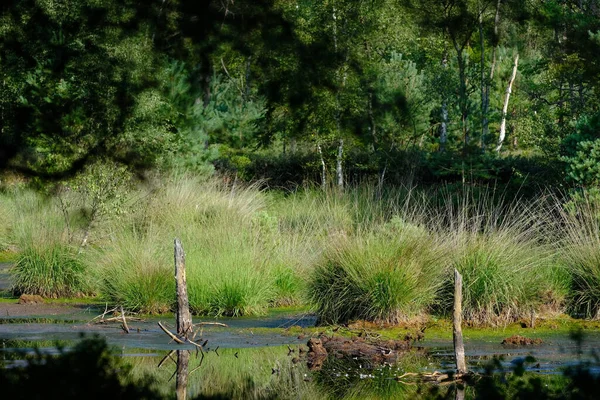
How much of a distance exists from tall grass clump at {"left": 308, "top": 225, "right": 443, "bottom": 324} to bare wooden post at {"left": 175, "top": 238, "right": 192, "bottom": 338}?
2022mm

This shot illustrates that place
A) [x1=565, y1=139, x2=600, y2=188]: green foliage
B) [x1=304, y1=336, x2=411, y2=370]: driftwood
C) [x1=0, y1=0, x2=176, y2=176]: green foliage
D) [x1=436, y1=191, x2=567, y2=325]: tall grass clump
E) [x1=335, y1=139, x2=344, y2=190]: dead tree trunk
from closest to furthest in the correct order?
[x1=0, y1=0, x2=176, y2=176]: green foliage < [x1=304, y1=336, x2=411, y2=370]: driftwood < [x1=436, y1=191, x2=567, y2=325]: tall grass clump < [x1=565, y1=139, x2=600, y2=188]: green foliage < [x1=335, y1=139, x2=344, y2=190]: dead tree trunk

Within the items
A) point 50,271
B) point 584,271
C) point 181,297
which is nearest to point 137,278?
point 50,271

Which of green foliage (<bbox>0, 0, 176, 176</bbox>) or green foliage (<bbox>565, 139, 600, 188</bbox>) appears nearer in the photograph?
green foliage (<bbox>0, 0, 176, 176</bbox>)

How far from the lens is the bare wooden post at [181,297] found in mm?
12822

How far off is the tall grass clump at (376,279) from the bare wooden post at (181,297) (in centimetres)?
202

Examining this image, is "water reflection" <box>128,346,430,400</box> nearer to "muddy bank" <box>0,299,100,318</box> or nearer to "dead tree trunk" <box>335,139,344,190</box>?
"muddy bank" <box>0,299,100,318</box>

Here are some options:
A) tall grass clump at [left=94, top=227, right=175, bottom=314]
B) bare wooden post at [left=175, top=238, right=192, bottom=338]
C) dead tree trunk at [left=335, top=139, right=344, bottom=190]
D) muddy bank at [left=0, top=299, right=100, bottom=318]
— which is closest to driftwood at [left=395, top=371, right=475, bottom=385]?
bare wooden post at [left=175, top=238, right=192, bottom=338]

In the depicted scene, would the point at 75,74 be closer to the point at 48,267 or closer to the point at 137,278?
the point at 137,278

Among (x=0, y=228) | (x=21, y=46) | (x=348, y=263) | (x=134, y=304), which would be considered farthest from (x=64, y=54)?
(x=0, y=228)

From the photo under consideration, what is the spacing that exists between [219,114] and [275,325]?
17409 mm

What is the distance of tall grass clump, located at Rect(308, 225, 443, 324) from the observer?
45.5ft

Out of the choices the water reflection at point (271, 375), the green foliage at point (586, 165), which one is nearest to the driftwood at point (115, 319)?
the water reflection at point (271, 375)

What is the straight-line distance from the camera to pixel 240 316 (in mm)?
15438

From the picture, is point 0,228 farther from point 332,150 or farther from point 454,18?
point 454,18
